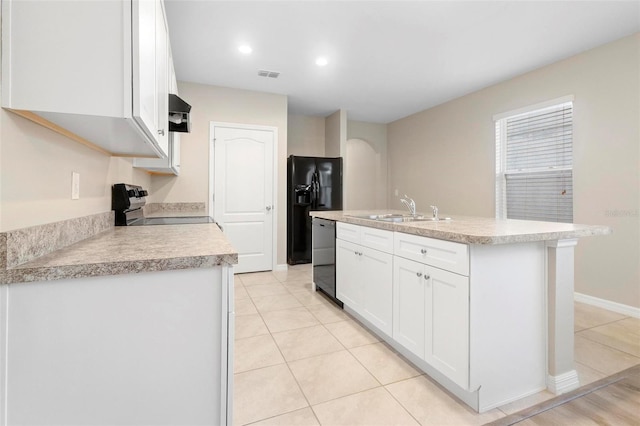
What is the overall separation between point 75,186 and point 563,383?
8.68ft

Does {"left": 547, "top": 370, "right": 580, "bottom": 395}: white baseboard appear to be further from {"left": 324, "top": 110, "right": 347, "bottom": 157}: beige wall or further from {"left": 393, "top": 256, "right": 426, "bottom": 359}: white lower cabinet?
{"left": 324, "top": 110, "right": 347, "bottom": 157}: beige wall

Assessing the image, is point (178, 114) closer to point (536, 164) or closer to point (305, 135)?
point (305, 135)

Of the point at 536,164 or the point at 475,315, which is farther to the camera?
the point at 536,164

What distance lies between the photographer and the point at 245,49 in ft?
10.5

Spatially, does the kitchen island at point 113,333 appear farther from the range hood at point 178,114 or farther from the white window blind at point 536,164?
the white window blind at point 536,164

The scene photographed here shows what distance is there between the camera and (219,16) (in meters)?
2.65

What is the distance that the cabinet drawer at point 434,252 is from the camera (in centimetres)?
156

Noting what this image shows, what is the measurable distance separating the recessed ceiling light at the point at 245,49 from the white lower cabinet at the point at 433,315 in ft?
8.38

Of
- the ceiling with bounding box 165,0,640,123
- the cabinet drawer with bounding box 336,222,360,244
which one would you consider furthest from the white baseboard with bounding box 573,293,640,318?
the ceiling with bounding box 165,0,640,123

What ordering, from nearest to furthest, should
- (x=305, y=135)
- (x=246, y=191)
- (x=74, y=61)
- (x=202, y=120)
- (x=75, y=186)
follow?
(x=74, y=61), (x=75, y=186), (x=202, y=120), (x=246, y=191), (x=305, y=135)

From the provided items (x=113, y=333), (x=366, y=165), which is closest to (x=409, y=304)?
(x=113, y=333)

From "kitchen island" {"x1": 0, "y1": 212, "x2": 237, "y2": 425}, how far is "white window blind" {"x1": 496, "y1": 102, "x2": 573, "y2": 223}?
3897mm

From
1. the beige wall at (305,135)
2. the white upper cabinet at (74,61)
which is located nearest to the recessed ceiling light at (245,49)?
the white upper cabinet at (74,61)

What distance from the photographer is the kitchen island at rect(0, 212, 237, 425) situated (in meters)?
0.87
